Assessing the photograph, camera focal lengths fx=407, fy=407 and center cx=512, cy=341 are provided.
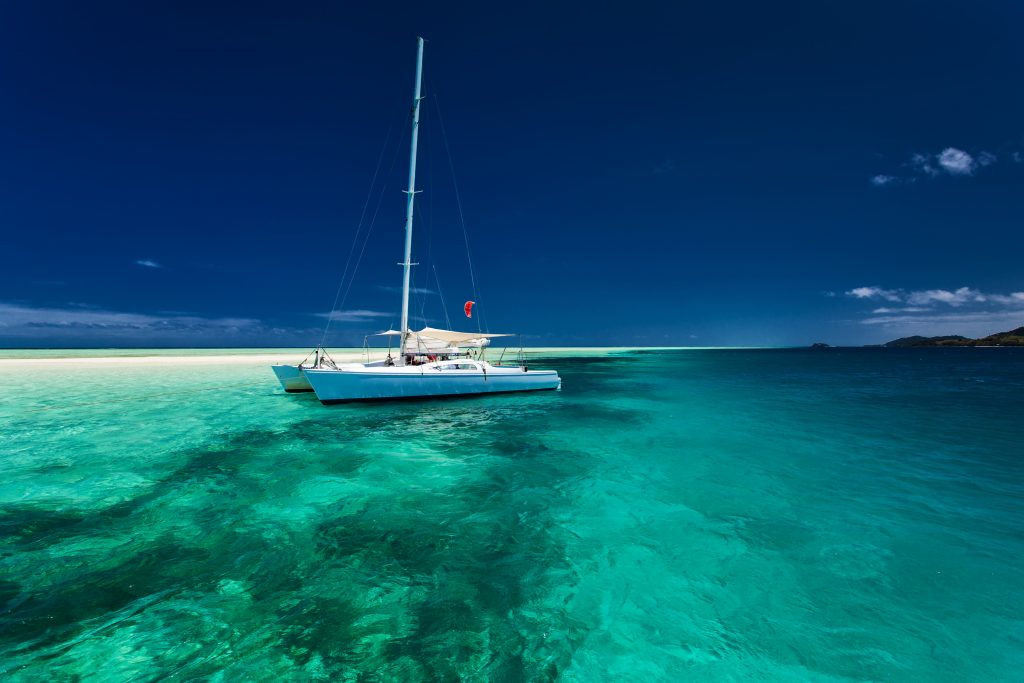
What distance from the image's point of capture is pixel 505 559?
614cm

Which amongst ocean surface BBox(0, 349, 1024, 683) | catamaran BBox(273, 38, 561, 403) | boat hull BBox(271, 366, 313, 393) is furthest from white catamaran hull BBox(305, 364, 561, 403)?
boat hull BBox(271, 366, 313, 393)

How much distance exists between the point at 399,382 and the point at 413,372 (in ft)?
2.72

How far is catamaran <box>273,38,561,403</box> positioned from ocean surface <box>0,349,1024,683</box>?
537cm

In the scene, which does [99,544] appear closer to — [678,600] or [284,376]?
[678,600]

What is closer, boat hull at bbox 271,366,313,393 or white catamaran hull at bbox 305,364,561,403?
white catamaran hull at bbox 305,364,561,403

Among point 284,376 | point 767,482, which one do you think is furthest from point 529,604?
point 284,376

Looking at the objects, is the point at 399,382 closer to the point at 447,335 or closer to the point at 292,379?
the point at 447,335

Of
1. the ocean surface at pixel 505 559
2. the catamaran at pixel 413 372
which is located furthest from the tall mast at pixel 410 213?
the ocean surface at pixel 505 559

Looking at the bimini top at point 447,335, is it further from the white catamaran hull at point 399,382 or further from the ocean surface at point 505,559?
the ocean surface at point 505,559

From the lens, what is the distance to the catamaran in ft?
63.7

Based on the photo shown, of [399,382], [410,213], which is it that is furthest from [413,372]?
[410,213]

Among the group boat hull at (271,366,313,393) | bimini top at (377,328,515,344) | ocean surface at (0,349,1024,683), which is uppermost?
bimini top at (377,328,515,344)

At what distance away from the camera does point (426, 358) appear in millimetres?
24281

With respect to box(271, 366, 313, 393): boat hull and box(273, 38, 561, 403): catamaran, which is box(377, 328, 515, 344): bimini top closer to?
box(273, 38, 561, 403): catamaran
